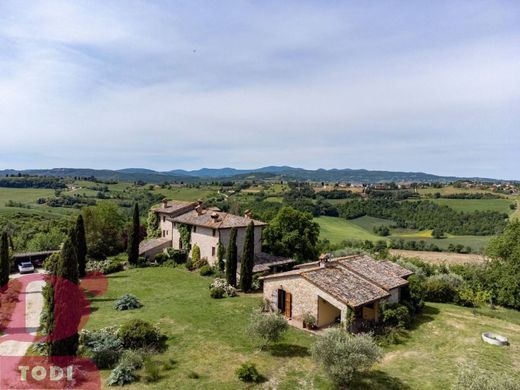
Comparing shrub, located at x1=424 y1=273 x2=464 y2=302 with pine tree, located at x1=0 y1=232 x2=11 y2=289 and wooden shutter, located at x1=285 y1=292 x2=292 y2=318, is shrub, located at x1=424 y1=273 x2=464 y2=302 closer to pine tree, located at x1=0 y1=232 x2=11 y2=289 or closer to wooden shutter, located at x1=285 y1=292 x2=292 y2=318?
wooden shutter, located at x1=285 y1=292 x2=292 y2=318

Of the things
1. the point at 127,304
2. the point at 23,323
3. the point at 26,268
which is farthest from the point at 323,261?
the point at 26,268

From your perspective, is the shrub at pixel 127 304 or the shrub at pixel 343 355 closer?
the shrub at pixel 343 355

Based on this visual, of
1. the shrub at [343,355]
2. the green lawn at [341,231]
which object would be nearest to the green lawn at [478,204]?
the green lawn at [341,231]

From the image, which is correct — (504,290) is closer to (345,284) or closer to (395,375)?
(345,284)

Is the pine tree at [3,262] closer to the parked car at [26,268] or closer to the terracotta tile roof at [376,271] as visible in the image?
the parked car at [26,268]

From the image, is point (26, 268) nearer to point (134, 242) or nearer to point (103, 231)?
point (103, 231)
